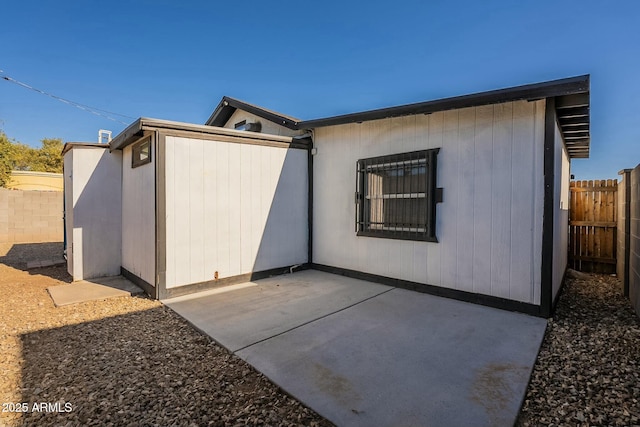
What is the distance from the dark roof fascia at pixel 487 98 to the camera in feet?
9.96

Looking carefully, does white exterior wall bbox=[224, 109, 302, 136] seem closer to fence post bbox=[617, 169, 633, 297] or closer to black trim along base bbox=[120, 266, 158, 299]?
black trim along base bbox=[120, 266, 158, 299]

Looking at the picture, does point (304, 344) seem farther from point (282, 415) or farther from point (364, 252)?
point (364, 252)

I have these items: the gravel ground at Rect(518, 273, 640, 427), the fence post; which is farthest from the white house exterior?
the fence post

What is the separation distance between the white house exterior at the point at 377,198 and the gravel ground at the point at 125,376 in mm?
1122

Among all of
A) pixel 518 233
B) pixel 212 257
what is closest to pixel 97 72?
pixel 212 257

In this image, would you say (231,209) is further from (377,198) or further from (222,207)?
(377,198)

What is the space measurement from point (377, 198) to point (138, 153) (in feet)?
12.8

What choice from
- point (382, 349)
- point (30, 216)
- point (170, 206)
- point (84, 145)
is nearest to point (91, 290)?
point (170, 206)

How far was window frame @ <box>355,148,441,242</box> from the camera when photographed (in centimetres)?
429

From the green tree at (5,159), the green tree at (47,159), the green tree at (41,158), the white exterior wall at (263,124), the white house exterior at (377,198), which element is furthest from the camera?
the green tree at (47,159)

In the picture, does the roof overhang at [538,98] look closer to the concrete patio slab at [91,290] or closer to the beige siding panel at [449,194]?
the beige siding panel at [449,194]

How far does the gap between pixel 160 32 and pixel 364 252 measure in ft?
35.7

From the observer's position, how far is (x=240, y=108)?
Answer: 313 inches

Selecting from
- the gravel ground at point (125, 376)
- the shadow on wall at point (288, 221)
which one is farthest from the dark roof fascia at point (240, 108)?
the gravel ground at point (125, 376)
